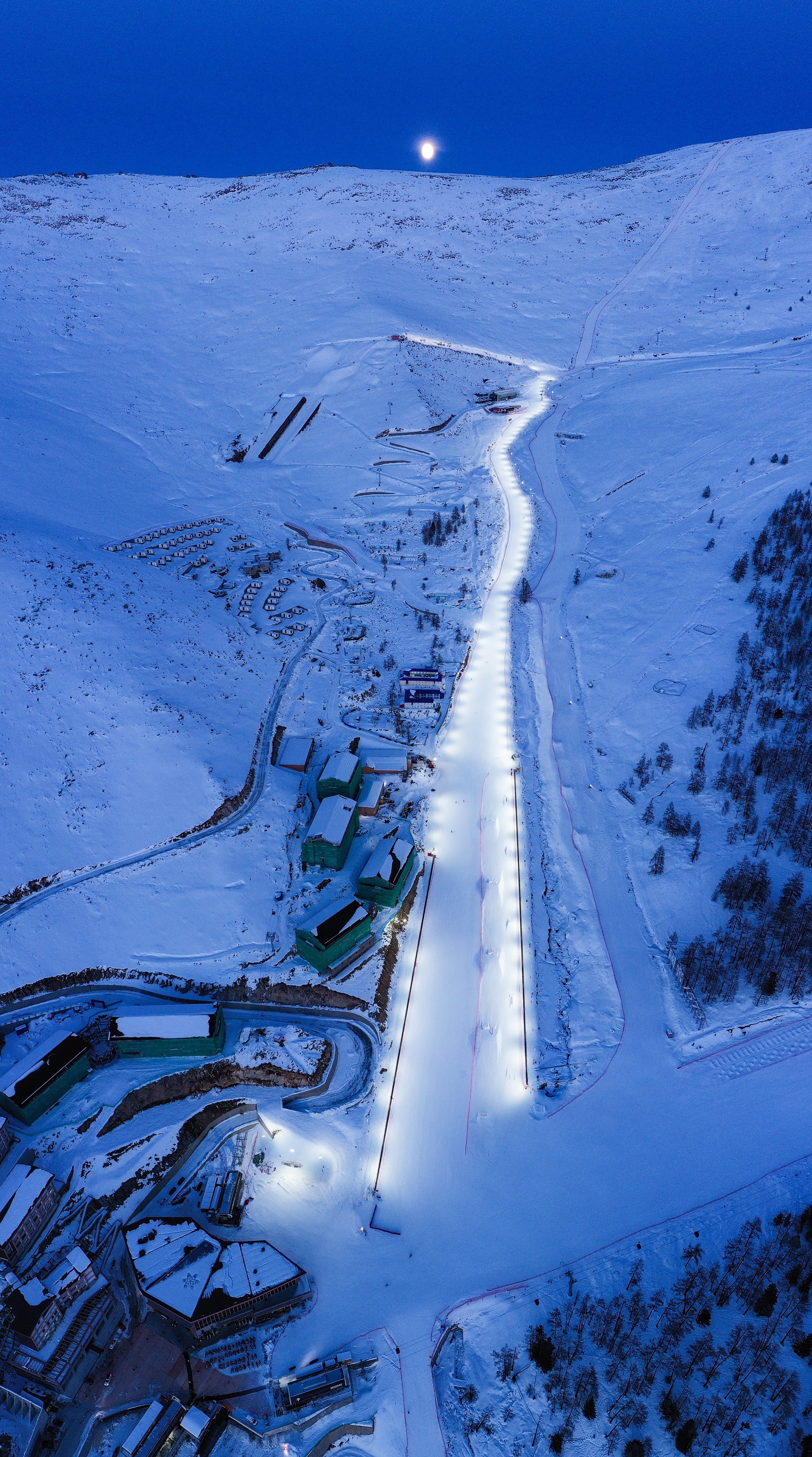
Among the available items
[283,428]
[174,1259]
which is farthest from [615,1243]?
[283,428]

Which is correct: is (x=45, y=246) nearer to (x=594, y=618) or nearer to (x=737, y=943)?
(x=594, y=618)

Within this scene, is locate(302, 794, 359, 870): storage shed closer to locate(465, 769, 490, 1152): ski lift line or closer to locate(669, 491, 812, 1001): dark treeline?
locate(465, 769, 490, 1152): ski lift line

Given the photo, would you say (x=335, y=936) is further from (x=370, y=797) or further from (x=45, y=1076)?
(x=45, y=1076)

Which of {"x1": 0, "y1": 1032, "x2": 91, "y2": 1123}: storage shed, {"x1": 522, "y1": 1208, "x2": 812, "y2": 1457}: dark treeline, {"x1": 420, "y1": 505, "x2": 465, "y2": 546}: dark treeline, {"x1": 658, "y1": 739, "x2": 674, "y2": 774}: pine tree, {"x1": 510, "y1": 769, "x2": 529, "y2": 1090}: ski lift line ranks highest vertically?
{"x1": 420, "y1": 505, "x2": 465, "y2": 546}: dark treeline

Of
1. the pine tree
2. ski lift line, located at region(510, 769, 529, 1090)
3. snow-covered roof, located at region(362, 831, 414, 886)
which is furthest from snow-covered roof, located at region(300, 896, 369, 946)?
the pine tree

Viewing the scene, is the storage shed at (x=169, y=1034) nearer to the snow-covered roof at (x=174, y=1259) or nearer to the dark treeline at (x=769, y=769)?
the snow-covered roof at (x=174, y=1259)

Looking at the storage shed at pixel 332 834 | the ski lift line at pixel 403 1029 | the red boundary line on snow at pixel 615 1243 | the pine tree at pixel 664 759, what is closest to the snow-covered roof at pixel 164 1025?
the ski lift line at pixel 403 1029
